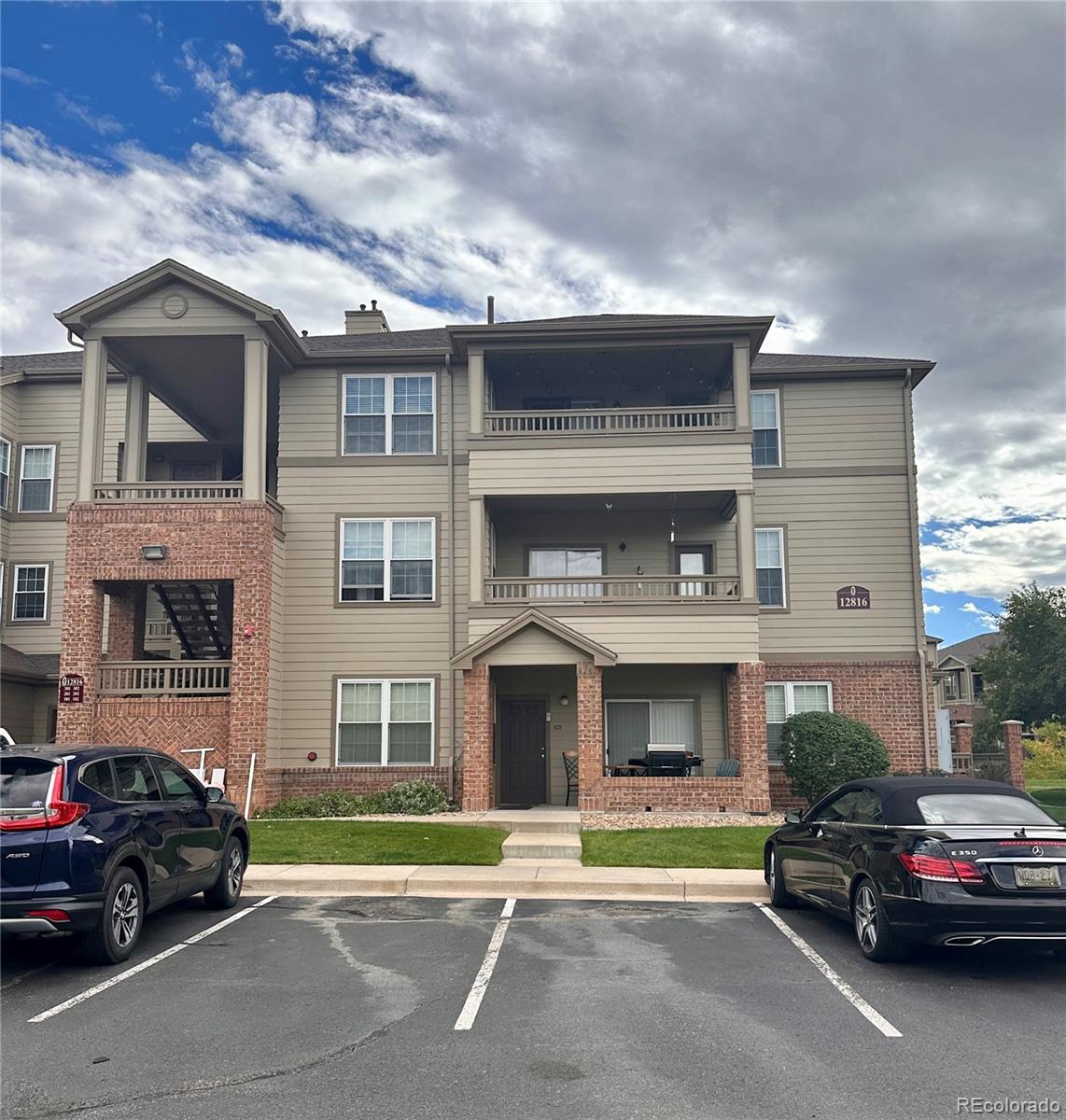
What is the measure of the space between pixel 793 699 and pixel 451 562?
768cm

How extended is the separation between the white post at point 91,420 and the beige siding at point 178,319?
1.78 feet

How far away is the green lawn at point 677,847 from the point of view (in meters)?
13.0

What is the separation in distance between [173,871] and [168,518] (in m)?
11.6

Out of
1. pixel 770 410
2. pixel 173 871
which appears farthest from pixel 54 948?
pixel 770 410

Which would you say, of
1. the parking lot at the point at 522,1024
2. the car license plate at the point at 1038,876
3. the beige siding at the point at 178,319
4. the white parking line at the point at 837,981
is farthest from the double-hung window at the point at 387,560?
the car license plate at the point at 1038,876

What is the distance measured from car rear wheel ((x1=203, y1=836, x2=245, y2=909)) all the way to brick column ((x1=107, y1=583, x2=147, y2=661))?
403 inches

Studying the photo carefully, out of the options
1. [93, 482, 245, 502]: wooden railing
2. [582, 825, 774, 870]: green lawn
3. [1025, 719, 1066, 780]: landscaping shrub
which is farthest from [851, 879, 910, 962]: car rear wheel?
[1025, 719, 1066, 780]: landscaping shrub

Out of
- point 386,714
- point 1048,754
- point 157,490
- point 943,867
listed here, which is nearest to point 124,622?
point 157,490

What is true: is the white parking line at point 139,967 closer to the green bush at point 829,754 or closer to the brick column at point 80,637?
the brick column at point 80,637

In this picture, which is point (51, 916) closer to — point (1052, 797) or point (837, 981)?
point (837, 981)

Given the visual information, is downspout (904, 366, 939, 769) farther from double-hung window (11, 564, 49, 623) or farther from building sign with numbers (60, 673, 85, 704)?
double-hung window (11, 564, 49, 623)

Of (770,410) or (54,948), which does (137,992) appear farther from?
(770,410)

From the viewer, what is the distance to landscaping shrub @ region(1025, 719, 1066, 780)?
35.6 meters

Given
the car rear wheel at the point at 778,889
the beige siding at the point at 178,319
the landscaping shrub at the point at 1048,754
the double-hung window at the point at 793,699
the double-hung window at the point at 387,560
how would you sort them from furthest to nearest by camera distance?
the landscaping shrub at the point at 1048,754 < the double-hung window at the point at 793,699 < the double-hung window at the point at 387,560 < the beige siding at the point at 178,319 < the car rear wheel at the point at 778,889
